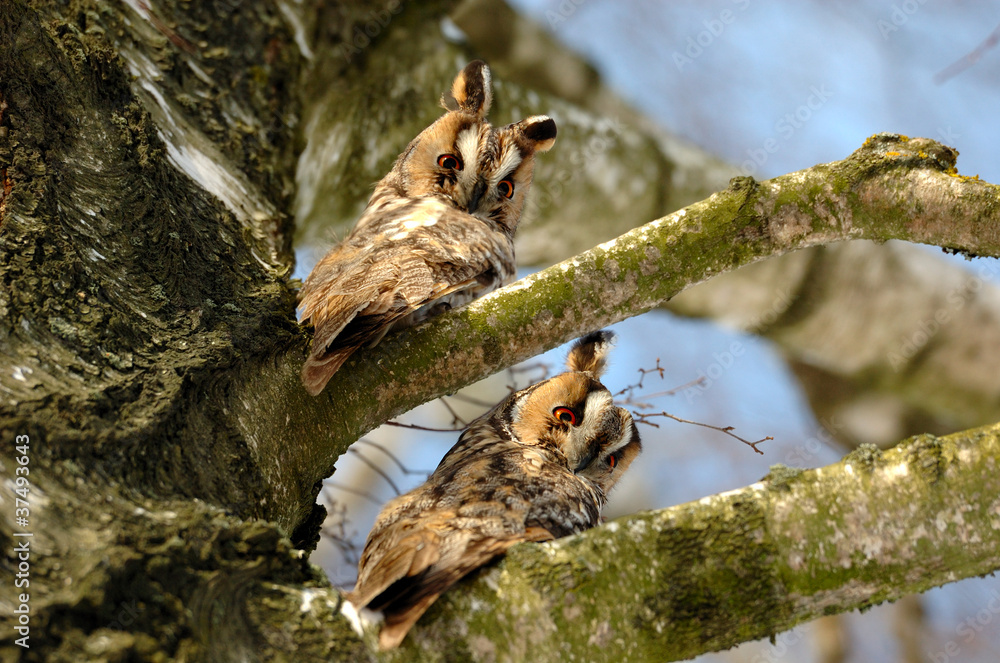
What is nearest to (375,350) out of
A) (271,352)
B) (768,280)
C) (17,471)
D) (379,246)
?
(271,352)

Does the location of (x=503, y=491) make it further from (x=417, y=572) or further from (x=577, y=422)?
(x=577, y=422)

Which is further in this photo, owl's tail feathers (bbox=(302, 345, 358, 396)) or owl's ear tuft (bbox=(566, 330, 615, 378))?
owl's ear tuft (bbox=(566, 330, 615, 378))

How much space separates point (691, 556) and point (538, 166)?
2.65 m

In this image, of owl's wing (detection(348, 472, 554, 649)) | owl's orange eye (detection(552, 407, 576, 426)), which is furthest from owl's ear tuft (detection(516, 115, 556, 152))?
owl's wing (detection(348, 472, 554, 649))

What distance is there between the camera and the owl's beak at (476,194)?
287cm

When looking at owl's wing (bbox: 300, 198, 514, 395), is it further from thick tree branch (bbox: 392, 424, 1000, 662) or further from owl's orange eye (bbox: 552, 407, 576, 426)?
thick tree branch (bbox: 392, 424, 1000, 662)

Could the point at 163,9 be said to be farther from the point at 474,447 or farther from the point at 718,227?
the point at 718,227

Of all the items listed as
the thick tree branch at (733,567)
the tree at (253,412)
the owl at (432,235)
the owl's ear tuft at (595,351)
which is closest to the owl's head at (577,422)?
the owl's ear tuft at (595,351)

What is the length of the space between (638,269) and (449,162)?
4.03 feet

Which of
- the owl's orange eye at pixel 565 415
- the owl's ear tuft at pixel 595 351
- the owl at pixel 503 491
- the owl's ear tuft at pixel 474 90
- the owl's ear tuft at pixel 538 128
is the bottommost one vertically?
the owl at pixel 503 491

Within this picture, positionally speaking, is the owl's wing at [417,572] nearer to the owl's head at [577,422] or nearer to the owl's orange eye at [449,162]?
the owl's head at [577,422]

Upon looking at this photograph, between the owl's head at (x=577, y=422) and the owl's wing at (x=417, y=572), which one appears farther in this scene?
the owl's head at (x=577, y=422)

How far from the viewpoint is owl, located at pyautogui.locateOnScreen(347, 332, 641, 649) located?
128 cm

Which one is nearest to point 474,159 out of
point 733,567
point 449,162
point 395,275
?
point 449,162
